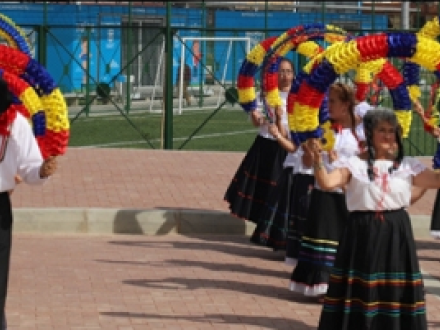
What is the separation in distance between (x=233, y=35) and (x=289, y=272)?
1650 cm

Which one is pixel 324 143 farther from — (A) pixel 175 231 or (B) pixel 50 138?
(A) pixel 175 231

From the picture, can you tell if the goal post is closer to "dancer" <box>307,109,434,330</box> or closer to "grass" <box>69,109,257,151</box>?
"grass" <box>69,109,257,151</box>

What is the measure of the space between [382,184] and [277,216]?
13.8 ft

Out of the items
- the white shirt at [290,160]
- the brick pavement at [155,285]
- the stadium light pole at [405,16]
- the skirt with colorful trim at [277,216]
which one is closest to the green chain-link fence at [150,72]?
the stadium light pole at [405,16]

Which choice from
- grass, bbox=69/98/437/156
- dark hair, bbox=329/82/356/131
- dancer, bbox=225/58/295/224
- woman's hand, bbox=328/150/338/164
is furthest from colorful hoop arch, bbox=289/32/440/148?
grass, bbox=69/98/437/156

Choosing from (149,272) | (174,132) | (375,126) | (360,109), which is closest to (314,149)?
(375,126)

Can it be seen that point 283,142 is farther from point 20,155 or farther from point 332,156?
point 20,155

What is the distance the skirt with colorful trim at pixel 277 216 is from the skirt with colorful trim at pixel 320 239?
131cm

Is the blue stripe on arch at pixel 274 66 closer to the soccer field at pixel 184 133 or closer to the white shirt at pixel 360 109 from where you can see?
the white shirt at pixel 360 109

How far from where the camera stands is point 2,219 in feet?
21.8

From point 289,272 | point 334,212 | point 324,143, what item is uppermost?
point 324,143

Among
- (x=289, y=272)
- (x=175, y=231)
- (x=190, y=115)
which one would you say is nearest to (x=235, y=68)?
(x=190, y=115)

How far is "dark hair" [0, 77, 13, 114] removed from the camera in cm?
659

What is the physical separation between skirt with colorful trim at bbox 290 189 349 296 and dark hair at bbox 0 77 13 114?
323 cm
